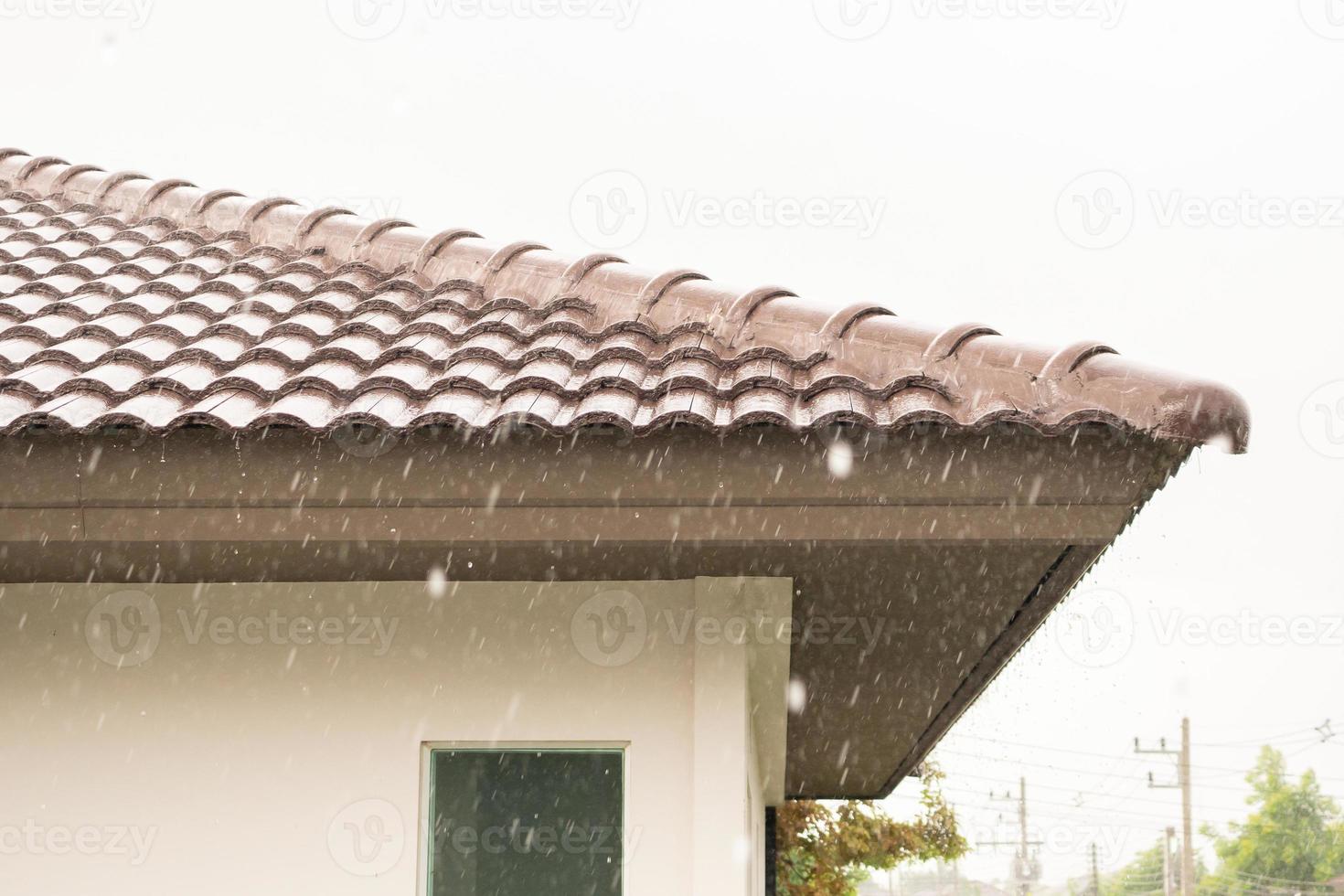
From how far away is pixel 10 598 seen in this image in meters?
3.90

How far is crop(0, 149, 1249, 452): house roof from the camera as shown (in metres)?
2.90

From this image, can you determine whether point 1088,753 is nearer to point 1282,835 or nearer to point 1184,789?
point 1282,835

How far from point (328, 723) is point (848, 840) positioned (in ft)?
48.1

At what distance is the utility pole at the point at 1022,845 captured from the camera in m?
45.3

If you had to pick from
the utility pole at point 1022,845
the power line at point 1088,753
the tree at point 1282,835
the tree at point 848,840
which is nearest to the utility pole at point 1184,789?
the power line at point 1088,753

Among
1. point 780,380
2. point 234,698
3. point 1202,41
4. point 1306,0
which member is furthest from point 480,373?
point 1202,41

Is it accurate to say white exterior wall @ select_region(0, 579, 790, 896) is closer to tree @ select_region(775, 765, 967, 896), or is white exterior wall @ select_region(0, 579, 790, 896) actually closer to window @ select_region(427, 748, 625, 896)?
window @ select_region(427, 748, 625, 896)

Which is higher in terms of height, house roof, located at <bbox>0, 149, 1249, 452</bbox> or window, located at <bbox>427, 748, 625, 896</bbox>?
house roof, located at <bbox>0, 149, 1249, 452</bbox>

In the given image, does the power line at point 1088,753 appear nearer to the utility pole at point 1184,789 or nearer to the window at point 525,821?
the utility pole at point 1184,789

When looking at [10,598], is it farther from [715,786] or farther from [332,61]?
[332,61]

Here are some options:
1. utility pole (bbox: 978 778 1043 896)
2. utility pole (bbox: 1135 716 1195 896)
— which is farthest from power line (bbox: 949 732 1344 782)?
utility pole (bbox: 978 778 1043 896)

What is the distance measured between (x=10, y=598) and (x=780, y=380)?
269cm

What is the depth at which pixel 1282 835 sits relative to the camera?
205 feet

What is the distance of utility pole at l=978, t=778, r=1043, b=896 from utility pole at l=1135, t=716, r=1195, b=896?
246 inches
